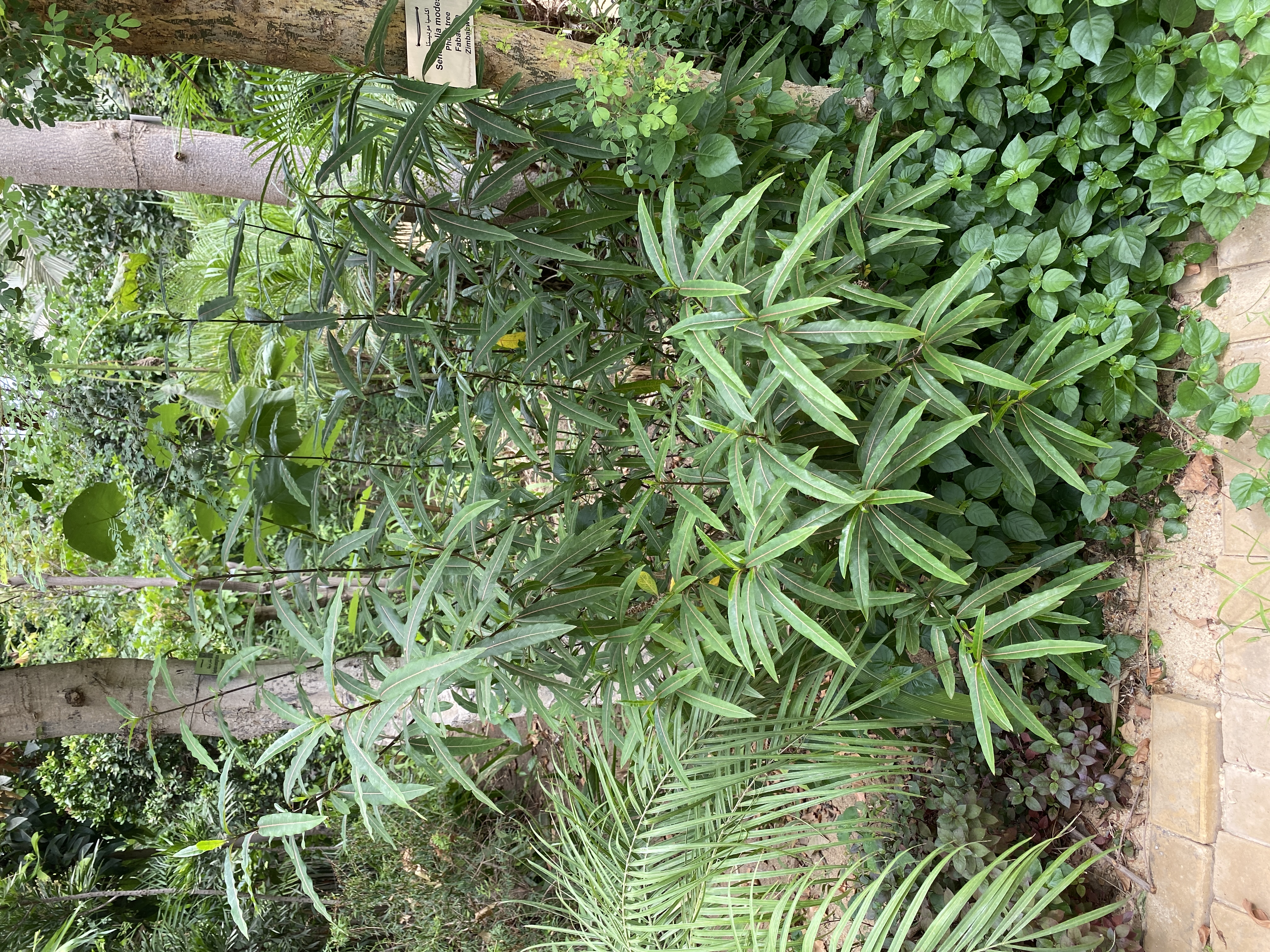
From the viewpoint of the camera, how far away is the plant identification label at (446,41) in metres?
1.20

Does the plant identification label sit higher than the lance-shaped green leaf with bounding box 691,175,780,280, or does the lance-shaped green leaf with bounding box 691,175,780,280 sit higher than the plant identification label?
the plant identification label

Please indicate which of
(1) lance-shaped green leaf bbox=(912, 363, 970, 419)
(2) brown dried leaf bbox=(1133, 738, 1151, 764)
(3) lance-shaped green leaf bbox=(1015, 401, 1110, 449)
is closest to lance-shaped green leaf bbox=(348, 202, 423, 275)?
(1) lance-shaped green leaf bbox=(912, 363, 970, 419)

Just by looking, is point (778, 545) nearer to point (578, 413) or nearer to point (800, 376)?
point (800, 376)

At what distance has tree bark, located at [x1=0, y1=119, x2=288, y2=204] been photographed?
5.96ft

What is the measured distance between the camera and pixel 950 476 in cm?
148

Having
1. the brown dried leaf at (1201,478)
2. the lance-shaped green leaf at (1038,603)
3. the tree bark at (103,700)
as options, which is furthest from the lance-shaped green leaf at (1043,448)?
the tree bark at (103,700)

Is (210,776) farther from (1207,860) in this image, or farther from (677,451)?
(1207,860)

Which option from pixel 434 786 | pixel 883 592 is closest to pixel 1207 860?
pixel 883 592

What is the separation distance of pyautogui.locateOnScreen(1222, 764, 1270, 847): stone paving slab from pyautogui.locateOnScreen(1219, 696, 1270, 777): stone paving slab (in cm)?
2

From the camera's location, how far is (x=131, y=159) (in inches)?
74.0

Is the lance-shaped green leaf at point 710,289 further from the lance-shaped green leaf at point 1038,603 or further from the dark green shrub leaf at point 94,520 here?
the dark green shrub leaf at point 94,520

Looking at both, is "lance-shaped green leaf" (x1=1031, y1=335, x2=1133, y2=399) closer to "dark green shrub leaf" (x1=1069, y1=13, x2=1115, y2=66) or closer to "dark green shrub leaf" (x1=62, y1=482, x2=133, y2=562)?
"dark green shrub leaf" (x1=1069, y1=13, x2=1115, y2=66)

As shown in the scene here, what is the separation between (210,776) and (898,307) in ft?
13.8

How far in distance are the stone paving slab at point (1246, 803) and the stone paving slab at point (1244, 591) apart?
0.28 meters
